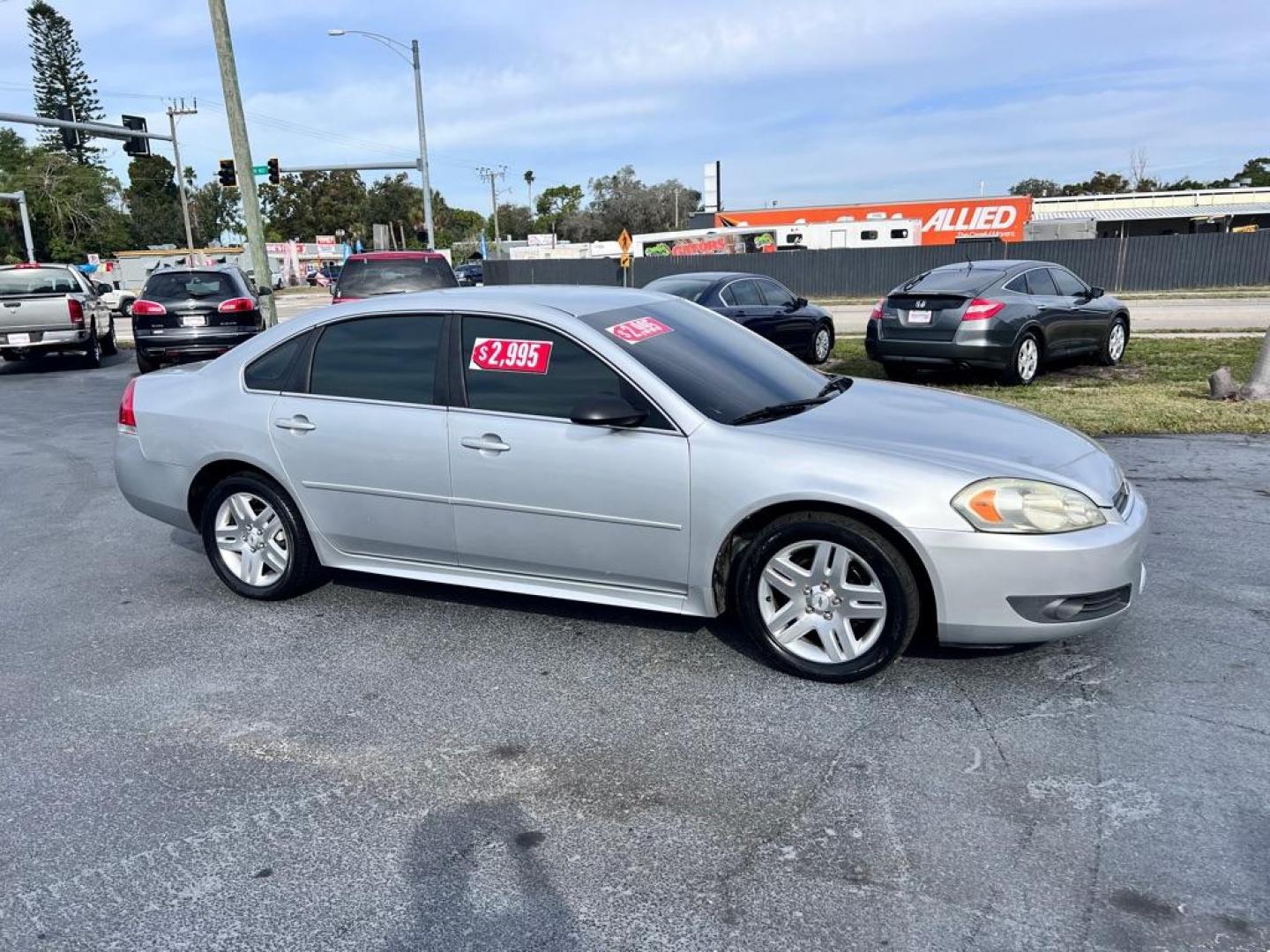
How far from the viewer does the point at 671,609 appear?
4.30 m

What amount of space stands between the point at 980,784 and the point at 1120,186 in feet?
334

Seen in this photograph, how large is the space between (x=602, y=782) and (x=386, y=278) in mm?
11950

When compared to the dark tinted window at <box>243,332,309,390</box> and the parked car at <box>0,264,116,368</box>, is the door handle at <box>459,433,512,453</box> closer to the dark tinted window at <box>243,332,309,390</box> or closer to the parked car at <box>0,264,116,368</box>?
the dark tinted window at <box>243,332,309,390</box>

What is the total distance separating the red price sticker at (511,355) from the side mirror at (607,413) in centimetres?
43

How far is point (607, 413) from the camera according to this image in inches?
161

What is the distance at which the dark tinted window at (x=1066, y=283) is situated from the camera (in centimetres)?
1251

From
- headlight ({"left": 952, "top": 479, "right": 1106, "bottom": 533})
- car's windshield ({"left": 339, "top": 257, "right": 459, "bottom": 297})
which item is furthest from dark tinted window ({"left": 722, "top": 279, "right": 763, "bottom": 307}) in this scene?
headlight ({"left": 952, "top": 479, "right": 1106, "bottom": 533})

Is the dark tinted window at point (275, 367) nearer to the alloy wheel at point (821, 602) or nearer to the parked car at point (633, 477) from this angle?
the parked car at point (633, 477)

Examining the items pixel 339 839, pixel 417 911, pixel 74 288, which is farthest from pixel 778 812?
pixel 74 288

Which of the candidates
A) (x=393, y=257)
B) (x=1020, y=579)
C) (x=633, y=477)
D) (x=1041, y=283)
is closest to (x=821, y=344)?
(x=1041, y=283)

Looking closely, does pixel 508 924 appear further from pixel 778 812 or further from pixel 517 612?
pixel 517 612

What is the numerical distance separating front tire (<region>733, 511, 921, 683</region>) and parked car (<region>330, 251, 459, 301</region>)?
430 inches

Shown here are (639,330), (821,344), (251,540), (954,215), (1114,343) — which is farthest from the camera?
(954,215)

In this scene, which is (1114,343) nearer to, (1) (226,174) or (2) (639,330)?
(2) (639,330)
